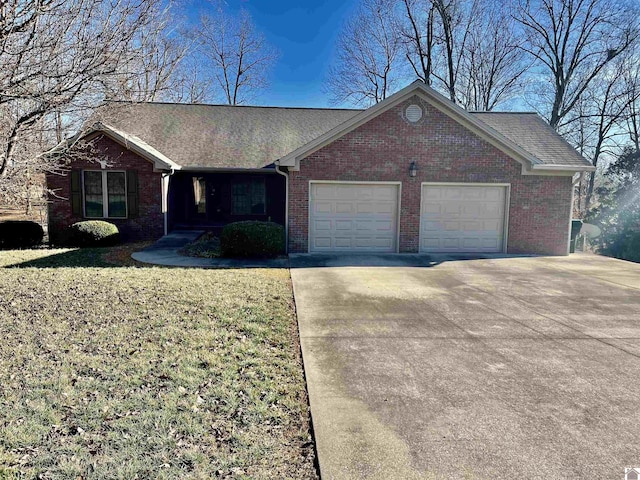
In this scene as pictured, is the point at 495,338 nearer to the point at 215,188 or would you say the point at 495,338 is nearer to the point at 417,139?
the point at 417,139

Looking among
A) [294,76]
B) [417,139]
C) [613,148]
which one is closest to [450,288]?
[417,139]

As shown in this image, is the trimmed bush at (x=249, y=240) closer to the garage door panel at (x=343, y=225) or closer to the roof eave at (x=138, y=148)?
the garage door panel at (x=343, y=225)

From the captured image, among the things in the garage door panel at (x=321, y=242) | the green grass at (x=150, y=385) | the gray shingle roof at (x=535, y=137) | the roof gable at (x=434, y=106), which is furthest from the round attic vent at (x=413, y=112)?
the green grass at (x=150, y=385)

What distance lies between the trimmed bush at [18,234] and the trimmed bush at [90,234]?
1.66 m

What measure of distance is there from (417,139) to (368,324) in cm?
774

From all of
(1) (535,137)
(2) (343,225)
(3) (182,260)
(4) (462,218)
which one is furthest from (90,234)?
(1) (535,137)

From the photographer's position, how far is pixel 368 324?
6.01 m

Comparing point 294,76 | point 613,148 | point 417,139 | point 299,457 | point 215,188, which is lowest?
point 299,457

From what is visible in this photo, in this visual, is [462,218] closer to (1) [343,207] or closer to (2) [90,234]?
(1) [343,207]

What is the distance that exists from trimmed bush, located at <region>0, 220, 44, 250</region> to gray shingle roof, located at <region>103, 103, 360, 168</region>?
4.50 meters

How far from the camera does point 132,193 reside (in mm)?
14250

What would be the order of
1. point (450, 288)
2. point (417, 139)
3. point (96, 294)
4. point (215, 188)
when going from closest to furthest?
point (96, 294) < point (450, 288) < point (417, 139) < point (215, 188)

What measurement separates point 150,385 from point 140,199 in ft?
38.0

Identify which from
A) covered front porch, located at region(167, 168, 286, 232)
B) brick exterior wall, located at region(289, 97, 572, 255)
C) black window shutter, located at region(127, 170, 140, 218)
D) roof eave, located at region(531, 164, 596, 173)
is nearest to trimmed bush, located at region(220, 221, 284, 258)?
brick exterior wall, located at region(289, 97, 572, 255)
